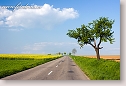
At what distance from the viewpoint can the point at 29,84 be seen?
1264 centimetres

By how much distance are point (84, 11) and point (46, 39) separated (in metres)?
3.22

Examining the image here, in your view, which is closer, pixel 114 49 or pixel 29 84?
pixel 29 84

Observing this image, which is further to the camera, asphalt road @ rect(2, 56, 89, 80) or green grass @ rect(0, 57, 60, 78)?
green grass @ rect(0, 57, 60, 78)

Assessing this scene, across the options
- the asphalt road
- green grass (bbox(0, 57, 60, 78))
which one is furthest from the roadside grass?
the asphalt road

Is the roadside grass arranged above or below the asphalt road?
above

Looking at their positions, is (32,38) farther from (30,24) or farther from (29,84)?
(29,84)

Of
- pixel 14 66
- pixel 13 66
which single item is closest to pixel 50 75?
pixel 14 66

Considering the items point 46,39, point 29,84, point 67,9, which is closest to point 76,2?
point 67,9

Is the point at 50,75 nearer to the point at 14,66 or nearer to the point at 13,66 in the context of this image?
the point at 14,66

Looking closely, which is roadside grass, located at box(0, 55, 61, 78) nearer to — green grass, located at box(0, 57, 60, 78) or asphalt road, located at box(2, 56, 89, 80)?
green grass, located at box(0, 57, 60, 78)

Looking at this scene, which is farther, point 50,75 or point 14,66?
point 14,66

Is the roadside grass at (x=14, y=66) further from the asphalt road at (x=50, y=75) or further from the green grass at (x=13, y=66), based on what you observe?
the asphalt road at (x=50, y=75)

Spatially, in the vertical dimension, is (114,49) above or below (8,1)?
below

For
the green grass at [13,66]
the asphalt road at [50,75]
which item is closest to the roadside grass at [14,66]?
the green grass at [13,66]
